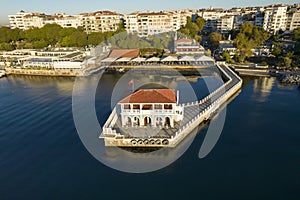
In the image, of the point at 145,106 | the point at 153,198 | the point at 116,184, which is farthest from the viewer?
the point at 145,106

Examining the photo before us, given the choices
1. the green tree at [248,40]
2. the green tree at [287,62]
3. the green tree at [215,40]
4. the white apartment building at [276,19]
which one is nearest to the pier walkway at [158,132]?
the green tree at [287,62]

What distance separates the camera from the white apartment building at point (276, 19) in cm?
8762

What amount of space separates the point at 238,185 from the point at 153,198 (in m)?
7.33

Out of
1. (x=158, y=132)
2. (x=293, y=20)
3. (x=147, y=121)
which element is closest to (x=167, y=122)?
(x=158, y=132)

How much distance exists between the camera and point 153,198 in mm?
18844

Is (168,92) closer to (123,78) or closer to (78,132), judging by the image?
(78,132)

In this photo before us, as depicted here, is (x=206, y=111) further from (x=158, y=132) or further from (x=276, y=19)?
(x=276, y=19)

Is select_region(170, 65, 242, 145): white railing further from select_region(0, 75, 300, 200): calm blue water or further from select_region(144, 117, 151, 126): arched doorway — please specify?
select_region(144, 117, 151, 126): arched doorway

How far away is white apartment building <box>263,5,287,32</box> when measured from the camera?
87.6 metres

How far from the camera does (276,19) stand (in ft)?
291

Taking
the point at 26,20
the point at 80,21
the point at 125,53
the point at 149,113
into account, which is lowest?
the point at 149,113

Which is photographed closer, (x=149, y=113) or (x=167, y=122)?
(x=149, y=113)

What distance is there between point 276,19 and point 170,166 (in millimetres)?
89175

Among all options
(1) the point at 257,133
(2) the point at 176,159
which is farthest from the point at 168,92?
(1) the point at 257,133
